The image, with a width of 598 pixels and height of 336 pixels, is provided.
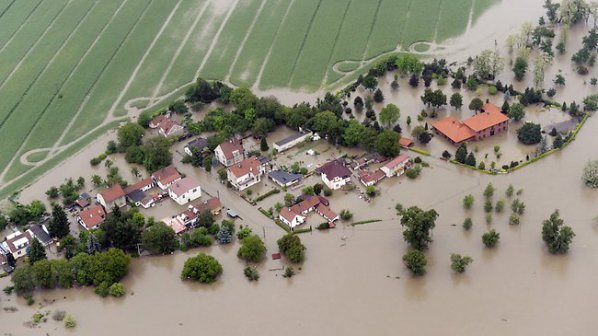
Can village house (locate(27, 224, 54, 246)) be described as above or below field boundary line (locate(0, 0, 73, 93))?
below

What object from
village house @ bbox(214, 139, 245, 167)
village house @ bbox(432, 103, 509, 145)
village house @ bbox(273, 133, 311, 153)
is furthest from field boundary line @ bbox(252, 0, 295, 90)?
village house @ bbox(432, 103, 509, 145)

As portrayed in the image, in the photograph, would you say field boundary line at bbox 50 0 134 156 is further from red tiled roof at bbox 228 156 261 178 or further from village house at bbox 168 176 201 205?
red tiled roof at bbox 228 156 261 178

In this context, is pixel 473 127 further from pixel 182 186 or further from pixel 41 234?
pixel 41 234

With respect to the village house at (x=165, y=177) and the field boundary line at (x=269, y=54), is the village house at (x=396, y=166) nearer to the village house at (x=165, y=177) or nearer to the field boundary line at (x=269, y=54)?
the village house at (x=165, y=177)

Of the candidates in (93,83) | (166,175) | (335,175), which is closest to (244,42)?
(93,83)

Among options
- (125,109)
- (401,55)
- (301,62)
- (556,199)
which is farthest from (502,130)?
(125,109)
